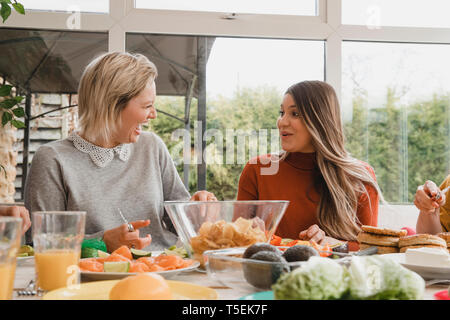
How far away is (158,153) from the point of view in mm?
2055

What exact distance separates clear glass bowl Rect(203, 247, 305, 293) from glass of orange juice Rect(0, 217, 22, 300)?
1.12 feet

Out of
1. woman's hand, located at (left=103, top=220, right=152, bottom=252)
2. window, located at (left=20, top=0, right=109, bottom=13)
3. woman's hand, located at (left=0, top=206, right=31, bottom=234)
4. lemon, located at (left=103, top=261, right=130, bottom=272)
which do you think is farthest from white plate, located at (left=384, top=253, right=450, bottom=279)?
window, located at (left=20, top=0, right=109, bottom=13)

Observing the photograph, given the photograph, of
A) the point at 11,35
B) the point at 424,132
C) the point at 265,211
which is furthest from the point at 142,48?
the point at 265,211

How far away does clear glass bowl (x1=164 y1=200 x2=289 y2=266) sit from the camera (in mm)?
1037

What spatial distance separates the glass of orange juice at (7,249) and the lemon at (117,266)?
0.24m

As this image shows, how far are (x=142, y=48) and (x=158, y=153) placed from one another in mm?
1421

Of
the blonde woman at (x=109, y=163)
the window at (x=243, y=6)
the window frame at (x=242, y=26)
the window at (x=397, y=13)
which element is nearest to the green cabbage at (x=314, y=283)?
the blonde woman at (x=109, y=163)

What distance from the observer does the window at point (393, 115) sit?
3.37m

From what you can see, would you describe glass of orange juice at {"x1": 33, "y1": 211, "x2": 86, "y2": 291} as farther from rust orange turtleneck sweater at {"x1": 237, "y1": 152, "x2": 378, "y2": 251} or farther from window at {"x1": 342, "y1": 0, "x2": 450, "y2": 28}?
window at {"x1": 342, "y1": 0, "x2": 450, "y2": 28}

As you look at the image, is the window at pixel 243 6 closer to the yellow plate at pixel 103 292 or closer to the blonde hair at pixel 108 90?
the blonde hair at pixel 108 90

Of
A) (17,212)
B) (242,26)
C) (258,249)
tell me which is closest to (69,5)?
(242,26)

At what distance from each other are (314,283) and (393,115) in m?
3.05

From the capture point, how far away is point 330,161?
2160 mm
